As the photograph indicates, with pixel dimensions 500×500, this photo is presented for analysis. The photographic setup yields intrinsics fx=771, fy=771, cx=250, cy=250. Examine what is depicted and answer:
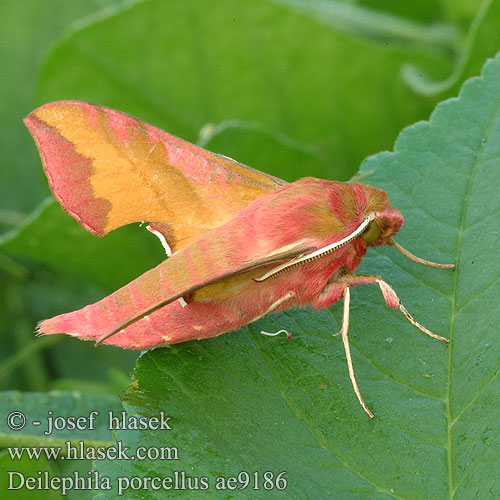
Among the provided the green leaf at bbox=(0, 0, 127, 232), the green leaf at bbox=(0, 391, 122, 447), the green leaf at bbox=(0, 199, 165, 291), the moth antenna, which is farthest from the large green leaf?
the green leaf at bbox=(0, 0, 127, 232)

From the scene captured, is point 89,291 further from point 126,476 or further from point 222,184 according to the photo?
point 126,476

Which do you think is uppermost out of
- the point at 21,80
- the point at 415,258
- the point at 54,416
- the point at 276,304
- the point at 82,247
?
the point at 415,258

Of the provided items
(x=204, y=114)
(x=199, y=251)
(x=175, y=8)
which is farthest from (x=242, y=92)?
(x=199, y=251)

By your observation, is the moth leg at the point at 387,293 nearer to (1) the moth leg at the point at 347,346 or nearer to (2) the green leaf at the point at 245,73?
(1) the moth leg at the point at 347,346

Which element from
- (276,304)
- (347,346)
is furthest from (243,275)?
(347,346)

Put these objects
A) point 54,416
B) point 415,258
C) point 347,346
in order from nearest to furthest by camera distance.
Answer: point 347,346 < point 415,258 < point 54,416

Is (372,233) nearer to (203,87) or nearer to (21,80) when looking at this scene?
(203,87)
